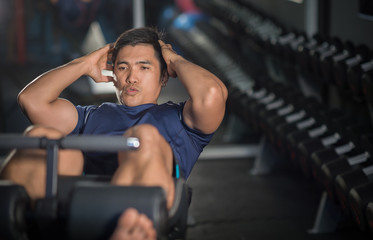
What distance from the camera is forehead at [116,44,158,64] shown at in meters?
1.74

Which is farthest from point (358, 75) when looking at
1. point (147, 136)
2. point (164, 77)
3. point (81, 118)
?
point (147, 136)

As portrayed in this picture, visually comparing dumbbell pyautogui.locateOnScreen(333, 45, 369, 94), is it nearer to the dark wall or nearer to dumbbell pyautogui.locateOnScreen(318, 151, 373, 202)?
the dark wall

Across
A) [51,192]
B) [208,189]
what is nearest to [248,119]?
[208,189]

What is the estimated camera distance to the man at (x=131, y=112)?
4.51 ft

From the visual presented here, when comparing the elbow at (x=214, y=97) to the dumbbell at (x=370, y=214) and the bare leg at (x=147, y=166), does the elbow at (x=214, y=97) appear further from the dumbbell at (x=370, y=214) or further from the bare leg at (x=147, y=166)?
the dumbbell at (x=370, y=214)

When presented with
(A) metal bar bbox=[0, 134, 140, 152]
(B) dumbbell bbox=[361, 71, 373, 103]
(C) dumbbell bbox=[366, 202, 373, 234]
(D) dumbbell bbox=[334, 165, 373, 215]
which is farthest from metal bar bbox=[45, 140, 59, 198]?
(B) dumbbell bbox=[361, 71, 373, 103]

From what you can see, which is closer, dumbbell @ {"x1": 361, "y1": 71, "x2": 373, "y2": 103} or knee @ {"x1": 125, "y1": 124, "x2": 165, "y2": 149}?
knee @ {"x1": 125, "y1": 124, "x2": 165, "y2": 149}

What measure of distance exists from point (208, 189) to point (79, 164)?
196 centimetres

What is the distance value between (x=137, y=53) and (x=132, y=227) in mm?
800

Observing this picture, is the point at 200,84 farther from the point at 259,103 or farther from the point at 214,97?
the point at 259,103

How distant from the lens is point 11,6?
407cm

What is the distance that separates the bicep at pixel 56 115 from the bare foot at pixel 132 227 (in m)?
0.68

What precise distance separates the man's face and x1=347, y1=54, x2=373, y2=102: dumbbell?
1.31 m

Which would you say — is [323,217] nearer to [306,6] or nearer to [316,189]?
[316,189]
